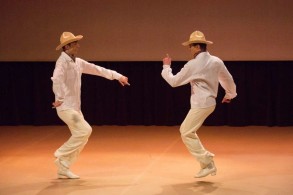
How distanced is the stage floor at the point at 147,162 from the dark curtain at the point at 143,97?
26 cm

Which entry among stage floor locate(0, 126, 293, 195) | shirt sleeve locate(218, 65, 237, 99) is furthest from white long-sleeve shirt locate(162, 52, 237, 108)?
stage floor locate(0, 126, 293, 195)

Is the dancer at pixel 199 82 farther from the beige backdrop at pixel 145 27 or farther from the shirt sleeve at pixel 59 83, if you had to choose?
the beige backdrop at pixel 145 27

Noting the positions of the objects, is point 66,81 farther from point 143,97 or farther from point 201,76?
point 143,97

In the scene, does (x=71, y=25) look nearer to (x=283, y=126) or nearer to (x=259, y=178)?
(x=283, y=126)

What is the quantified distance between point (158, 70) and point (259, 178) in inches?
157

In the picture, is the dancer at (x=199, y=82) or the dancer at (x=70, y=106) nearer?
the dancer at (x=199, y=82)

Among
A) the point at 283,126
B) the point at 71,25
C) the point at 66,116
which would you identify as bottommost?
the point at 283,126

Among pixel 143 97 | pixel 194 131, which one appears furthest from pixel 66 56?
pixel 143 97

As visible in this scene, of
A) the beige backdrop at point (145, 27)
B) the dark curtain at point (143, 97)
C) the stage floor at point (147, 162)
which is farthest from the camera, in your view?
the dark curtain at point (143, 97)

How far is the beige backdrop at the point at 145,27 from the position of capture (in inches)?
361

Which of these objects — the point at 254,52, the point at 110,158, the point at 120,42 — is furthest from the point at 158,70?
the point at 110,158

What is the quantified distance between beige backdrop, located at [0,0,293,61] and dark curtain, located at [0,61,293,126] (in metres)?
0.18

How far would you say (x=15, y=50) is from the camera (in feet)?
31.3

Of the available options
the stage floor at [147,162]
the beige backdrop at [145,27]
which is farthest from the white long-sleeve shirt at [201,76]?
the beige backdrop at [145,27]
